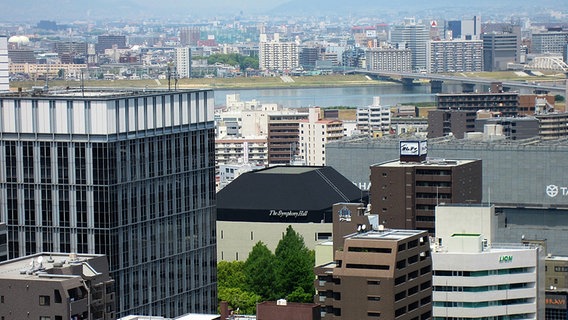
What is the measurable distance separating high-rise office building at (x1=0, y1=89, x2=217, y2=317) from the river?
81.2 meters

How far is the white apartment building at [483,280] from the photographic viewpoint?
2425 cm

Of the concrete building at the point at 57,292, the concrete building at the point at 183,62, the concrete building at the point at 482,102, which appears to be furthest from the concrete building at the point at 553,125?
the concrete building at the point at 183,62

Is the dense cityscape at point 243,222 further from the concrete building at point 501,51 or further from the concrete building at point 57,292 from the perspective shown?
the concrete building at point 501,51

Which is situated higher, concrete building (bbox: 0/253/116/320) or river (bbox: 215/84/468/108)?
concrete building (bbox: 0/253/116/320)

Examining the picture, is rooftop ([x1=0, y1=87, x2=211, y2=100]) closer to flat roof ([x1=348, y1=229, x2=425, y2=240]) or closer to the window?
flat roof ([x1=348, y1=229, x2=425, y2=240])

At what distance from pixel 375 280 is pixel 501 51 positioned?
120 meters

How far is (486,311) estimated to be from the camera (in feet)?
79.9

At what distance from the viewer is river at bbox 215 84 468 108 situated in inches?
4311

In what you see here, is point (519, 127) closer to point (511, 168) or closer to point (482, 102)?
point (511, 168)

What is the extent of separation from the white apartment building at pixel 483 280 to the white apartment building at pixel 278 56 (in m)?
128

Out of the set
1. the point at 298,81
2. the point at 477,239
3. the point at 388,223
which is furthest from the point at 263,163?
the point at 298,81

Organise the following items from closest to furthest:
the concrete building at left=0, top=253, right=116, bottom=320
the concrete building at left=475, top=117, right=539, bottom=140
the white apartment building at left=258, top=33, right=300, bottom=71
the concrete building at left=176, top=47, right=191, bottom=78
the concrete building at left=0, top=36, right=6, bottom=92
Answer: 1. the concrete building at left=0, top=253, right=116, bottom=320
2. the concrete building at left=0, top=36, right=6, bottom=92
3. the concrete building at left=475, top=117, right=539, bottom=140
4. the concrete building at left=176, top=47, right=191, bottom=78
5. the white apartment building at left=258, top=33, right=300, bottom=71

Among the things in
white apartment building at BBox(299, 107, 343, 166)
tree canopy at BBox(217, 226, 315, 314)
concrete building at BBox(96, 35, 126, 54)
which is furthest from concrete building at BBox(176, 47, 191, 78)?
tree canopy at BBox(217, 226, 315, 314)

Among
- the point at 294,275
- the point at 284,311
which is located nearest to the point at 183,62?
the point at 294,275
